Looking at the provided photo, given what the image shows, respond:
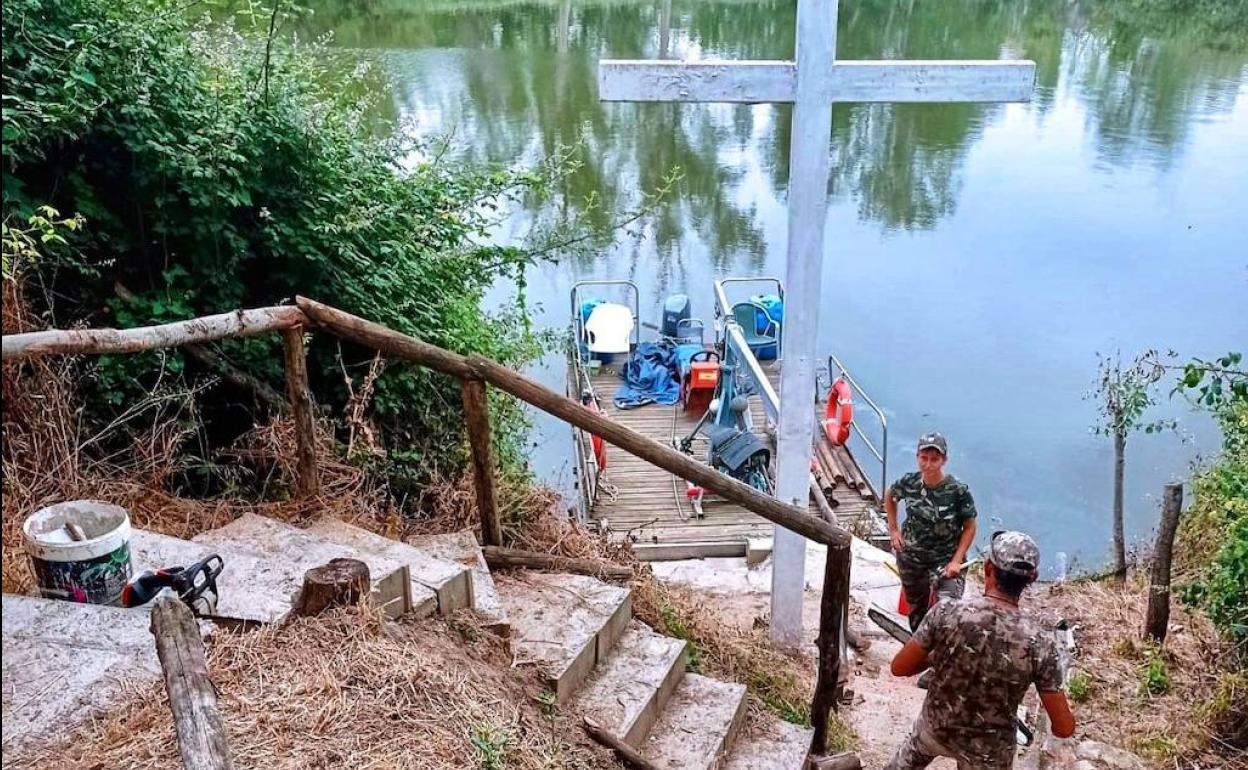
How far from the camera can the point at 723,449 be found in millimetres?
8898

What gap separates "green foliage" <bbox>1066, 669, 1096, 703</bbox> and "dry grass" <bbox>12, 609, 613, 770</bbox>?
10.1ft

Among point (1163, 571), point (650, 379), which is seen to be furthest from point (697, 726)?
point (650, 379)

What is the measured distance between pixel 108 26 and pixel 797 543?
3.91m

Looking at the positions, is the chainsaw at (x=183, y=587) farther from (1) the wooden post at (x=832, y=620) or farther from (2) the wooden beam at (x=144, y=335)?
(1) the wooden post at (x=832, y=620)

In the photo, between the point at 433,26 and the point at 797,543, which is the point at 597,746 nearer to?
the point at 797,543

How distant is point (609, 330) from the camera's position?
40.8 ft

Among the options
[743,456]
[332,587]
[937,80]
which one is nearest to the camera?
[332,587]

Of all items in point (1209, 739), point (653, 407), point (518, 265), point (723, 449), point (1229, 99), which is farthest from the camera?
point (1229, 99)

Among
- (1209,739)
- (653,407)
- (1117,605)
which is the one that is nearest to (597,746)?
(1209,739)

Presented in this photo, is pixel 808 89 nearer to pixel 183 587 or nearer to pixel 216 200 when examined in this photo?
pixel 216 200

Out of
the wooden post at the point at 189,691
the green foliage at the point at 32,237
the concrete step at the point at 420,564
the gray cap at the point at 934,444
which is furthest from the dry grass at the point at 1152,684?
the green foliage at the point at 32,237

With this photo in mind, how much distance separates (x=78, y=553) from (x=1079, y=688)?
4486mm

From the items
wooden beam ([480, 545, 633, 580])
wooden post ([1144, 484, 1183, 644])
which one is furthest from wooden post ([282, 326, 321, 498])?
wooden post ([1144, 484, 1183, 644])

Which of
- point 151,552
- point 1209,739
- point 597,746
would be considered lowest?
point 1209,739
